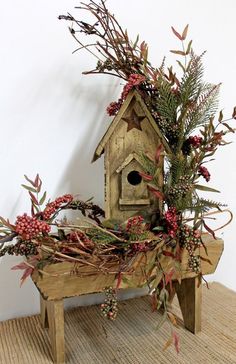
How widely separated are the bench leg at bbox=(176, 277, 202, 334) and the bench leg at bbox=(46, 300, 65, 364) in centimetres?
32

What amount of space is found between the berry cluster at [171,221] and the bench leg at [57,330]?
0.27 meters

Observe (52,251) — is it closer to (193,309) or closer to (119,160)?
(119,160)

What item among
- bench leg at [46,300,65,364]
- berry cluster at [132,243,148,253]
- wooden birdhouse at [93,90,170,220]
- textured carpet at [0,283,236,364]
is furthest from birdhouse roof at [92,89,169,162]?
textured carpet at [0,283,236,364]

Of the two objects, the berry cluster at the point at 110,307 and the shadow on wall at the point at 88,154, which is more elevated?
the shadow on wall at the point at 88,154

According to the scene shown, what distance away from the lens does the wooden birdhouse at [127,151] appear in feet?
2.83

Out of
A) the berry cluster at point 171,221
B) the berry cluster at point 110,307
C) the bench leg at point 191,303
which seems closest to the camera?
the berry cluster at point 110,307

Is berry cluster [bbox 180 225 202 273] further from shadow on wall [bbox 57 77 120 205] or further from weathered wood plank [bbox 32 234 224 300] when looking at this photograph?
shadow on wall [bbox 57 77 120 205]

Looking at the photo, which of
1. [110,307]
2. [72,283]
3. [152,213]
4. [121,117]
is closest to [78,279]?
[72,283]

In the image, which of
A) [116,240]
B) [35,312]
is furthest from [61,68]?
[35,312]

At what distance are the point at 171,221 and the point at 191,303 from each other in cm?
27

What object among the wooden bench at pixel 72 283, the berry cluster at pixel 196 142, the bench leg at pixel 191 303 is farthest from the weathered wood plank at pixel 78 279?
the berry cluster at pixel 196 142

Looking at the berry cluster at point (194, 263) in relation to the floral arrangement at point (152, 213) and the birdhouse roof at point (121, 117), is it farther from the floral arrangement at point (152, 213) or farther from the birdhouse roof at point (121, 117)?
the birdhouse roof at point (121, 117)

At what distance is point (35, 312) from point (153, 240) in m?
0.44

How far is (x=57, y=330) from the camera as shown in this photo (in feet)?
2.66
